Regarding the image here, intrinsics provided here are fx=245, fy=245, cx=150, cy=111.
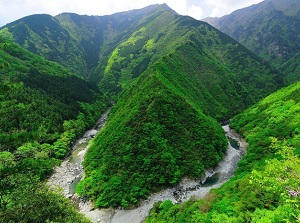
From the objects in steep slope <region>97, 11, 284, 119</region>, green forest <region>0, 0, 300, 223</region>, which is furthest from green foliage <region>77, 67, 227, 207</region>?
steep slope <region>97, 11, 284, 119</region>

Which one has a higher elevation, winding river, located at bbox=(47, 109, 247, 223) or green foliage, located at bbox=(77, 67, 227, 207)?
green foliage, located at bbox=(77, 67, 227, 207)

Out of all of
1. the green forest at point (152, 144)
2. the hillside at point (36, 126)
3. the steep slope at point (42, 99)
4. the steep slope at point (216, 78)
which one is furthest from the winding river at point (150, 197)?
the steep slope at point (216, 78)

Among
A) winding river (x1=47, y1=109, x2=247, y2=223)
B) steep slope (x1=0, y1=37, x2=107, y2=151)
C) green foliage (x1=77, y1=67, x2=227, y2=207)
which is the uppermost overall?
steep slope (x1=0, y1=37, x2=107, y2=151)

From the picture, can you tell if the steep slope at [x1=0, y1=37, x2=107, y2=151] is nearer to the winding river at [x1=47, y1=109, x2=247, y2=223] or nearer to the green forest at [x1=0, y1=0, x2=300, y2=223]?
the green forest at [x1=0, y1=0, x2=300, y2=223]

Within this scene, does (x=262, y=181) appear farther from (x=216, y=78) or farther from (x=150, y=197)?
(x=216, y=78)

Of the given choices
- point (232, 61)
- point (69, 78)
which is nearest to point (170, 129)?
point (69, 78)

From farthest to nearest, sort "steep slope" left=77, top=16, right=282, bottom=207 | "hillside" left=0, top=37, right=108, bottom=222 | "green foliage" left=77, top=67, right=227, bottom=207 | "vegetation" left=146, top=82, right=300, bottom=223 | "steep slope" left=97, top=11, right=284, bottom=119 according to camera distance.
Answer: "steep slope" left=97, top=11, right=284, bottom=119, "steep slope" left=77, top=16, right=282, bottom=207, "green foliage" left=77, top=67, right=227, bottom=207, "hillside" left=0, top=37, right=108, bottom=222, "vegetation" left=146, top=82, right=300, bottom=223

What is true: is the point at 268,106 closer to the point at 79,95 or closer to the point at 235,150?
the point at 235,150

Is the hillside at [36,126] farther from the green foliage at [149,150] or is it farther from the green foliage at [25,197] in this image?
the green foliage at [149,150]
